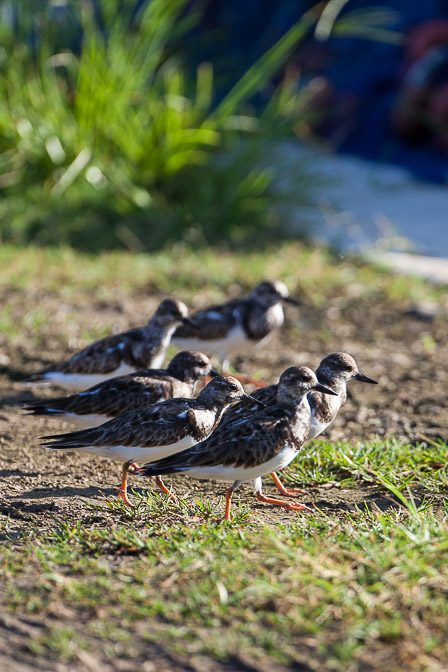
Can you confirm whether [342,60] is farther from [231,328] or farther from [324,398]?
[324,398]

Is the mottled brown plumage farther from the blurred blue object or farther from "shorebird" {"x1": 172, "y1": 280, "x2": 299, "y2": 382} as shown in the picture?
the blurred blue object

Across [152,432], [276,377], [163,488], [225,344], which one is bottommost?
[276,377]

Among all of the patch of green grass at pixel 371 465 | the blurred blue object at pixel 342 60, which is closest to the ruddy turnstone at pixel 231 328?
the patch of green grass at pixel 371 465

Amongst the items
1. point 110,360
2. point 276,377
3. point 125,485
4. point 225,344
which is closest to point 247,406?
→ point 125,485

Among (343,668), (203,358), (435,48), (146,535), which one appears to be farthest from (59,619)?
(435,48)

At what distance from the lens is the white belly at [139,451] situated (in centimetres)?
439

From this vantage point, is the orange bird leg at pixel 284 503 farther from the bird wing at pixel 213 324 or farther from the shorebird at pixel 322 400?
the bird wing at pixel 213 324

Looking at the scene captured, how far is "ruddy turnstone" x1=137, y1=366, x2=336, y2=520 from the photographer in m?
4.05

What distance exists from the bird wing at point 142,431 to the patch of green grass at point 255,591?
23.7 inches

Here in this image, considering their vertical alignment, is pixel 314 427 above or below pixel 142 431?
below

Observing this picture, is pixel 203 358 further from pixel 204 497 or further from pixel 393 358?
pixel 393 358

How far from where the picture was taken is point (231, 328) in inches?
247

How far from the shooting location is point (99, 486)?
466 centimetres

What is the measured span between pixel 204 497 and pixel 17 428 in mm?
1335
